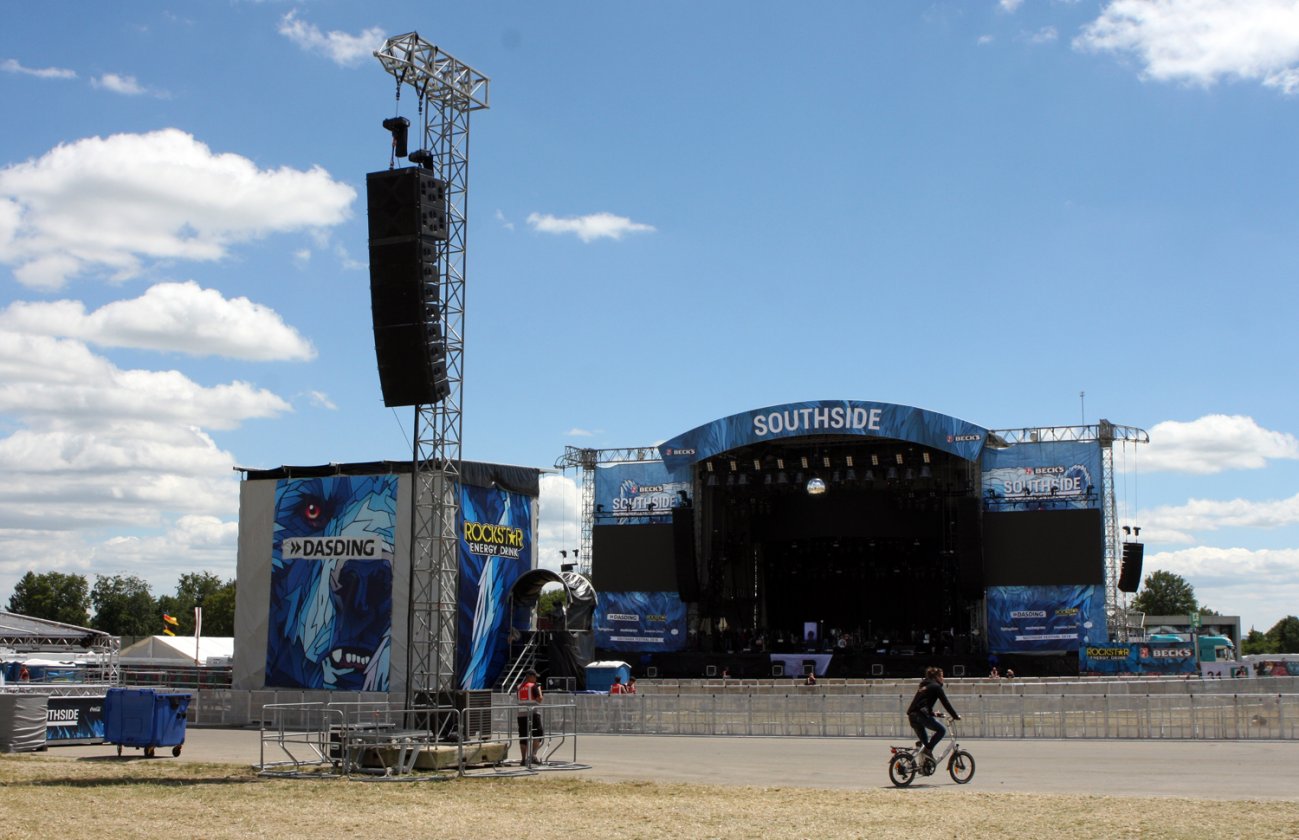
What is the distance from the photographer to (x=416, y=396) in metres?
21.0

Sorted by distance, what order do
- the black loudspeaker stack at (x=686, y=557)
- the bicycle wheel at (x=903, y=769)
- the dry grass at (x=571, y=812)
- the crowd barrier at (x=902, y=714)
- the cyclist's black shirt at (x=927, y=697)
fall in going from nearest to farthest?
1. the dry grass at (x=571, y=812)
2. the bicycle wheel at (x=903, y=769)
3. the cyclist's black shirt at (x=927, y=697)
4. the crowd barrier at (x=902, y=714)
5. the black loudspeaker stack at (x=686, y=557)

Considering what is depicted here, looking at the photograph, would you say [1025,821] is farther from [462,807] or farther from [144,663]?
[144,663]

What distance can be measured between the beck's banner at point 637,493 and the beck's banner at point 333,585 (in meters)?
13.2

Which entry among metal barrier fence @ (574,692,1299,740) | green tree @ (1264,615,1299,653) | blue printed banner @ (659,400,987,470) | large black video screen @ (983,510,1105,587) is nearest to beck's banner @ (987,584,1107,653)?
large black video screen @ (983,510,1105,587)

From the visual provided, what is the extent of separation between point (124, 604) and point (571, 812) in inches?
5722

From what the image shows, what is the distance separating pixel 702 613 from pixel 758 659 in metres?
4.55

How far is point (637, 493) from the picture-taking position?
174 ft

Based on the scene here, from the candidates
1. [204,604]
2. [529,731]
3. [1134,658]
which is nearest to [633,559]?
[1134,658]

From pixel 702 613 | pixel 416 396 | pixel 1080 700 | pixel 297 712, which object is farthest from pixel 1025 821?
pixel 702 613

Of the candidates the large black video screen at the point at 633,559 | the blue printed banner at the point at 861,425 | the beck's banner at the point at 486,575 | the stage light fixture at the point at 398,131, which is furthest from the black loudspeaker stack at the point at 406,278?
the large black video screen at the point at 633,559

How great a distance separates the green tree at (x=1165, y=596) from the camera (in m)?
151

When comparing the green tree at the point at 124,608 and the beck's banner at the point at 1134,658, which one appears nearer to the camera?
the beck's banner at the point at 1134,658

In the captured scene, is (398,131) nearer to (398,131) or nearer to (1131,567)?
(398,131)

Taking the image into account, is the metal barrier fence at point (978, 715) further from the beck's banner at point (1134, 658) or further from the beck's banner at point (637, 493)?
the beck's banner at point (637, 493)
